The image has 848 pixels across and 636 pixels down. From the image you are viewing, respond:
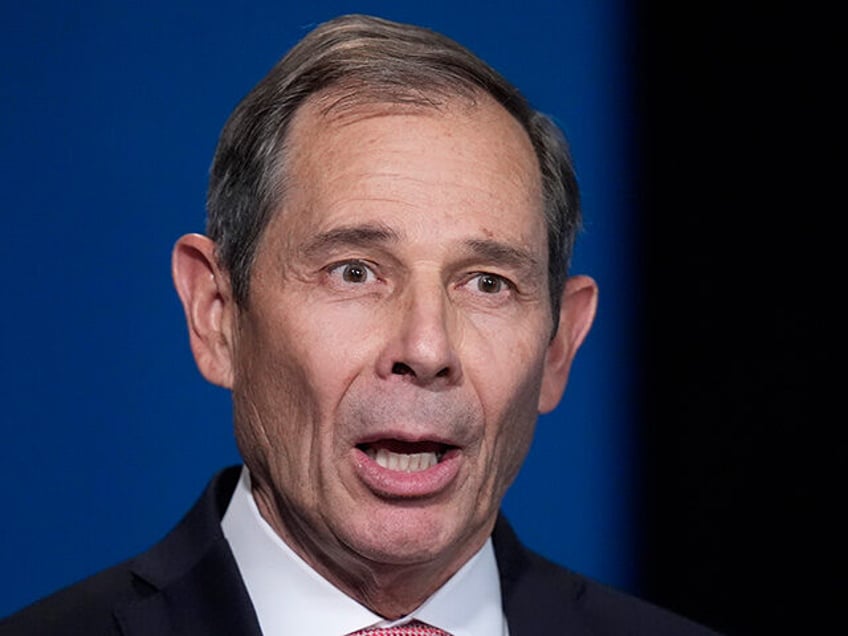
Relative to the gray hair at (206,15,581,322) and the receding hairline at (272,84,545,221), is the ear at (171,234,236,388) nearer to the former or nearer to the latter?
the gray hair at (206,15,581,322)

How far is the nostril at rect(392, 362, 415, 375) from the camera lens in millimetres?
2180

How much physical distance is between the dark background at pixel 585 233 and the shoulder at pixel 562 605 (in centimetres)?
49

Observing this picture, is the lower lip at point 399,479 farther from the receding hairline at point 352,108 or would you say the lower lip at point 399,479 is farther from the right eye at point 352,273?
the receding hairline at point 352,108

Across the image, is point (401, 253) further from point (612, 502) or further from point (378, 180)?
point (612, 502)

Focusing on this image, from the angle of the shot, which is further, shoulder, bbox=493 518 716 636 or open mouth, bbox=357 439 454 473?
shoulder, bbox=493 518 716 636

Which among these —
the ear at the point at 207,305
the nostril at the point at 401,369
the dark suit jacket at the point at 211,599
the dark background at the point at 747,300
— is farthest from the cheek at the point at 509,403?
the dark background at the point at 747,300

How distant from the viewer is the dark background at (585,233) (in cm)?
Result: 296

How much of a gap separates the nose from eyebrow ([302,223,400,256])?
7 cm

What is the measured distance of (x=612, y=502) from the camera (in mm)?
3199

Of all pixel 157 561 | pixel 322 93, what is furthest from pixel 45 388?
pixel 322 93

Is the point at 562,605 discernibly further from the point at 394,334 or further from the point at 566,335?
the point at 394,334

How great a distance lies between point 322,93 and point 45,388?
85 cm

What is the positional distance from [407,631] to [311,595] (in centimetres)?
12

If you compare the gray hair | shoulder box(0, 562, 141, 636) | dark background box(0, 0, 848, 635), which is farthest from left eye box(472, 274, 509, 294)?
dark background box(0, 0, 848, 635)
